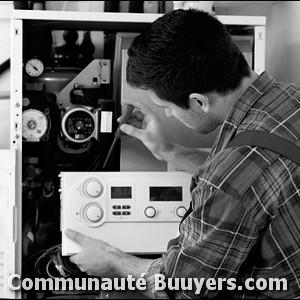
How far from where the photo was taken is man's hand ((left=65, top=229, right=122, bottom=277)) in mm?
1474

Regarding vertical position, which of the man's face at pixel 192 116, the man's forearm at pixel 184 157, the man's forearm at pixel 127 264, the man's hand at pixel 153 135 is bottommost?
the man's forearm at pixel 127 264

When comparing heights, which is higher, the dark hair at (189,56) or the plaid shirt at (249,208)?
the dark hair at (189,56)

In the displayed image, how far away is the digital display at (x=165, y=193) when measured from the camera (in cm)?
161

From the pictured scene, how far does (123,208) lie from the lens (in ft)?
5.24

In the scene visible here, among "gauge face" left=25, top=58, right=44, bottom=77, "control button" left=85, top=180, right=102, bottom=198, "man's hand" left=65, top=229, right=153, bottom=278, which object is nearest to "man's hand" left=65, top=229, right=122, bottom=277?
"man's hand" left=65, top=229, right=153, bottom=278

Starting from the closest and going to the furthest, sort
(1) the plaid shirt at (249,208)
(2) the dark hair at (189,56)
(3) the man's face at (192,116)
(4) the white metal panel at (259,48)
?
1. (1) the plaid shirt at (249,208)
2. (2) the dark hair at (189,56)
3. (3) the man's face at (192,116)
4. (4) the white metal panel at (259,48)

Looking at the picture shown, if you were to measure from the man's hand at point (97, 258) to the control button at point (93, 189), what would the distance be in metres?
0.14

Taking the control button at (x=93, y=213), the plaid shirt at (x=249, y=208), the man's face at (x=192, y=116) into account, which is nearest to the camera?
the plaid shirt at (x=249, y=208)

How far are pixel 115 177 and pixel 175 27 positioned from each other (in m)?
0.54

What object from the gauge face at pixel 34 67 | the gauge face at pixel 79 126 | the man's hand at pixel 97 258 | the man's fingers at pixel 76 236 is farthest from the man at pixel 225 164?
the gauge face at pixel 34 67

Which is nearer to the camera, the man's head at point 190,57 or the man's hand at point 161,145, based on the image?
the man's head at point 190,57

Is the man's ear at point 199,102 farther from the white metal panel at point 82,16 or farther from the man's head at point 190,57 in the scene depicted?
the white metal panel at point 82,16

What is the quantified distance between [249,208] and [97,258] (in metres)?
0.53

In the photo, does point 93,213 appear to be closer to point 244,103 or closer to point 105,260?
point 105,260
